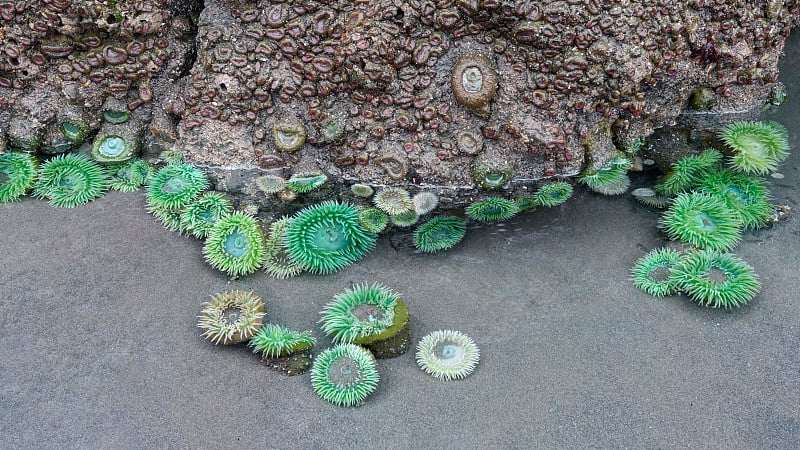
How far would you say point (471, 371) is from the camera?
13.7 feet

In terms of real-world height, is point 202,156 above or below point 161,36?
below

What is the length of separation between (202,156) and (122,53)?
998 mm

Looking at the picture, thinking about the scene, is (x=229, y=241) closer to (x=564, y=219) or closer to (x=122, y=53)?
(x=122, y=53)

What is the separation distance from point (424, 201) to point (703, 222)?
7.13ft

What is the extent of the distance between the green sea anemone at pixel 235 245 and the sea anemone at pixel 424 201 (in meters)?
1.19

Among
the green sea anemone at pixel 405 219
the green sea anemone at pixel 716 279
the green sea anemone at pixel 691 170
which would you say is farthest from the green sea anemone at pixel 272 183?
the green sea anemone at pixel 691 170

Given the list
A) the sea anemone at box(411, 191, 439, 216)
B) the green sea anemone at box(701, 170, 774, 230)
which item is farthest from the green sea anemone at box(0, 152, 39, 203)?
the green sea anemone at box(701, 170, 774, 230)

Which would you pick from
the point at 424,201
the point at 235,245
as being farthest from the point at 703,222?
the point at 235,245

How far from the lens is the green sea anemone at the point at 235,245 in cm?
473

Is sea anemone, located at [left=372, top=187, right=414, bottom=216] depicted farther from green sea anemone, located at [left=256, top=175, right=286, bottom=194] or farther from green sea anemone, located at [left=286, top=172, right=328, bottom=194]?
green sea anemone, located at [left=256, top=175, right=286, bottom=194]

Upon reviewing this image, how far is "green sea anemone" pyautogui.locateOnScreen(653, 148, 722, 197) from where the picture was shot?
205 inches

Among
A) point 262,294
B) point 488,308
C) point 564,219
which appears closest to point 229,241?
point 262,294

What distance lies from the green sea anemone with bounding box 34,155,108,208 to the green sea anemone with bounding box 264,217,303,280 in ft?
5.21

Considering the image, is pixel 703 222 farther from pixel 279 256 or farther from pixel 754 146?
pixel 279 256
